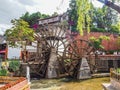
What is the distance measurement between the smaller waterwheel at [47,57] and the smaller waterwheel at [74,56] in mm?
661

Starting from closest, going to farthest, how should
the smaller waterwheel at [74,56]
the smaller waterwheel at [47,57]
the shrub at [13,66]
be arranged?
the shrub at [13,66] < the smaller waterwheel at [47,57] < the smaller waterwheel at [74,56]

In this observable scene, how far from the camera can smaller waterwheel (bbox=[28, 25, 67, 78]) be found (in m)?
21.2

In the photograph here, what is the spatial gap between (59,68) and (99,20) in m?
16.8

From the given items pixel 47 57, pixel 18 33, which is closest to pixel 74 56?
pixel 47 57

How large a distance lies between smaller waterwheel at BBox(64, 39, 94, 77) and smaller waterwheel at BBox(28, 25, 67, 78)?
66 cm

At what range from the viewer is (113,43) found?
30.4m

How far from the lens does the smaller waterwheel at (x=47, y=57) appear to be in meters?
21.2

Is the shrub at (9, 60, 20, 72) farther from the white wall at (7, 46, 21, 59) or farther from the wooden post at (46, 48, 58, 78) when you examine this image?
the white wall at (7, 46, 21, 59)

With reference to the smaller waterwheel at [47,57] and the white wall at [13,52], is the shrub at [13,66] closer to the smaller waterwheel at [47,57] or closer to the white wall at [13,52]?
the smaller waterwheel at [47,57]

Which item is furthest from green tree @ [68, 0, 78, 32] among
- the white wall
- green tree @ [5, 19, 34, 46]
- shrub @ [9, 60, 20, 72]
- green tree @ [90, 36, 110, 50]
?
shrub @ [9, 60, 20, 72]

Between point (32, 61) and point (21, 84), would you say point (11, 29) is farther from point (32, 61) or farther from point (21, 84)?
point (21, 84)

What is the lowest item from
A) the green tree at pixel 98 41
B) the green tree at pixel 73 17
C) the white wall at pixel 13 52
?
the white wall at pixel 13 52

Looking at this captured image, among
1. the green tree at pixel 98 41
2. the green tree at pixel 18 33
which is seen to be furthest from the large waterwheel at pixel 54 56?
the green tree at pixel 98 41

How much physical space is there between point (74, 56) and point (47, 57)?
251 centimetres
